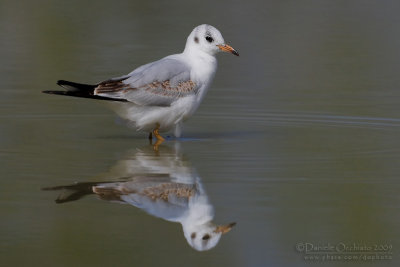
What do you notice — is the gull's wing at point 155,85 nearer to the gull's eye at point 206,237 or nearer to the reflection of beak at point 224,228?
the reflection of beak at point 224,228

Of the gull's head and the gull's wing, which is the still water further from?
the gull's head

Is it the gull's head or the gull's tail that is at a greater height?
the gull's head

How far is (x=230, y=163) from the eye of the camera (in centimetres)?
816

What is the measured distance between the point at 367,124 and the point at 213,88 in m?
2.37

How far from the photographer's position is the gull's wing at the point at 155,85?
913cm

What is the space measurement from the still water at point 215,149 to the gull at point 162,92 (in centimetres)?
23

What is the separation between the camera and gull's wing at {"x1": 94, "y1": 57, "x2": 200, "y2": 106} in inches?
360

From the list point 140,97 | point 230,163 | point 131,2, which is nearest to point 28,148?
point 140,97

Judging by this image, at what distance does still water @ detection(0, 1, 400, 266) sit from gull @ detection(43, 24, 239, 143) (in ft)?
0.74

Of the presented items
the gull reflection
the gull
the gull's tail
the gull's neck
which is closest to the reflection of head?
the gull reflection

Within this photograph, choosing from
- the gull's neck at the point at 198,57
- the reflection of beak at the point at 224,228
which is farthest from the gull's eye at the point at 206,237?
the gull's neck at the point at 198,57

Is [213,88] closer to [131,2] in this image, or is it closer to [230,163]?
[230,163]

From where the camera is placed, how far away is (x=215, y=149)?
8773mm

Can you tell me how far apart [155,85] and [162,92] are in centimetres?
9
